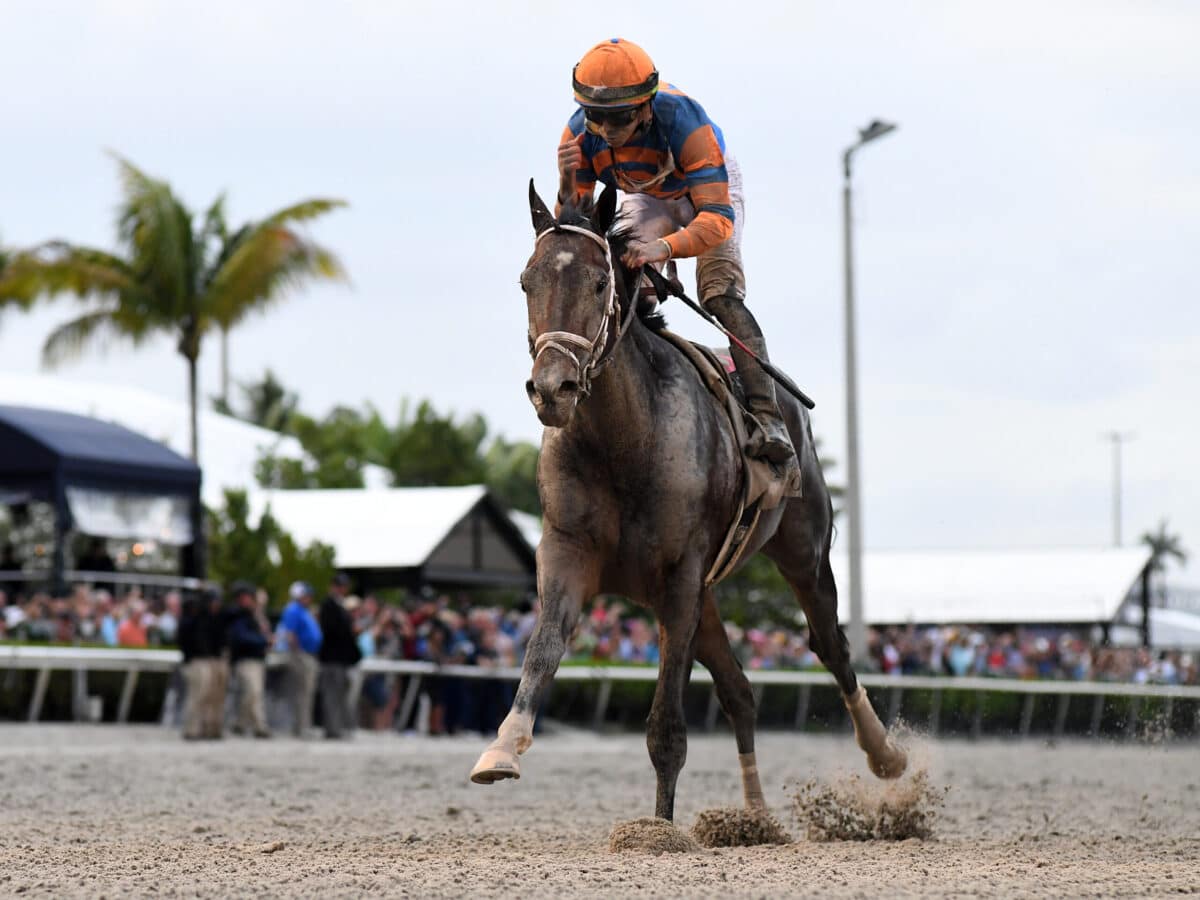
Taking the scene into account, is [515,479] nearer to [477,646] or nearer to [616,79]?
[477,646]

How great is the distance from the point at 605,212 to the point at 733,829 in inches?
110

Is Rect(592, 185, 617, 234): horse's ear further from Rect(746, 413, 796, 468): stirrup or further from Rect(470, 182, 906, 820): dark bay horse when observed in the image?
Rect(746, 413, 796, 468): stirrup

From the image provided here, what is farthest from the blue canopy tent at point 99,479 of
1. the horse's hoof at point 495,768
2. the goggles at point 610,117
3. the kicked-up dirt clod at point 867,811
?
the horse's hoof at point 495,768

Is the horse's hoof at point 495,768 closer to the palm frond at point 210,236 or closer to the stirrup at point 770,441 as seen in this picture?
the stirrup at point 770,441

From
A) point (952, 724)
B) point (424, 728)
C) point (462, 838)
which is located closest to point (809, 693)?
point (952, 724)

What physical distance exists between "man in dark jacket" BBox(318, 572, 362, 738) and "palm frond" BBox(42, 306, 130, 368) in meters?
13.3

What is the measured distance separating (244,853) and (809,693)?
61.2 feet

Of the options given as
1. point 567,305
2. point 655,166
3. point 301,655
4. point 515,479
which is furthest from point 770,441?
point 515,479

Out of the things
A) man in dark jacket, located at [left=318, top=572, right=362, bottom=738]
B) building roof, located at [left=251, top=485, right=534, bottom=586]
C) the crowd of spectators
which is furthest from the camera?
building roof, located at [left=251, top=485, right=534, bottom=586]

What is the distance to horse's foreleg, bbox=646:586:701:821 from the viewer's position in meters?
7.29

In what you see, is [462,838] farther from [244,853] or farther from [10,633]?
[10,633]

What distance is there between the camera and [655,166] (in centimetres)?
771

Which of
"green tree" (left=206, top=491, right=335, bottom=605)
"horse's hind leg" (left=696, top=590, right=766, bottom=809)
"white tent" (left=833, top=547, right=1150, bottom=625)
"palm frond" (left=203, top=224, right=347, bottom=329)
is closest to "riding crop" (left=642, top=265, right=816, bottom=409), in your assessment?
"horse's hind leg" (left=696, top=590, right=766, bottom=809)

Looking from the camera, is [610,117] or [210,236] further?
[210,236]
